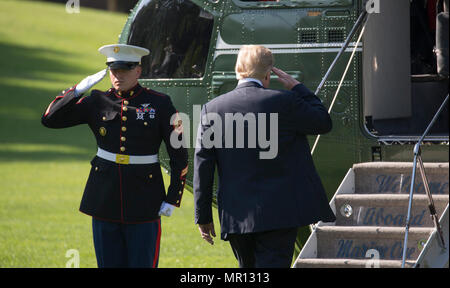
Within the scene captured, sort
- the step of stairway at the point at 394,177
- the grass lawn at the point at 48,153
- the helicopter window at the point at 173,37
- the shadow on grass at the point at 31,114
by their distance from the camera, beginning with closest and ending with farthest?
1. the step of stairway at the point at 394,177
2. the helicopter window at the point at 173,37
3. the grass lawn at the point at 48,153
4. the shadow on grass at the point at 31,114

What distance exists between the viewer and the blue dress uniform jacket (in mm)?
5055

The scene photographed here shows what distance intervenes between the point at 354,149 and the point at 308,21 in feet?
3.57

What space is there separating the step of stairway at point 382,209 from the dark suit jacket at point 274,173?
1003mm

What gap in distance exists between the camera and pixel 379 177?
585cm

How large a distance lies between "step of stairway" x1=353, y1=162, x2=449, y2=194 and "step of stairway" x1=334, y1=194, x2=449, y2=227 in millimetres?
251

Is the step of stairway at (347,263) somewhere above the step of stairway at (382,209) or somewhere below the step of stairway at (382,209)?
below

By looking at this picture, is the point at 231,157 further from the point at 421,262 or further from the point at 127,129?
the point at 421,262

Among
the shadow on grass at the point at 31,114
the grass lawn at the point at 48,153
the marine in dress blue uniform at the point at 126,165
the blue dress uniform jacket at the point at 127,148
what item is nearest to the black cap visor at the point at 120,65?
the marine in dress blue uniform at the point at 126,165

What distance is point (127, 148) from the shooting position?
5090 millimetres

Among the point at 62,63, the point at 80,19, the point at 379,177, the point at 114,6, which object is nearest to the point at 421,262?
the point at 379,177

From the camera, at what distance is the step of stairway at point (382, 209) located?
5402 millimetres

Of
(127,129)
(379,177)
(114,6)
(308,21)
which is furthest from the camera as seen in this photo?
(114,6)

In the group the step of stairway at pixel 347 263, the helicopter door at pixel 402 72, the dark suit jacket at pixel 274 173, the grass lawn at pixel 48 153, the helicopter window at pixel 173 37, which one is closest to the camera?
the dark suit jacket at pixel 274 173

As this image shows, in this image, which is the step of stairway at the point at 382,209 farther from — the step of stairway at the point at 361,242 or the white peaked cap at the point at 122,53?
the white peaked cap at the point at 122,53
